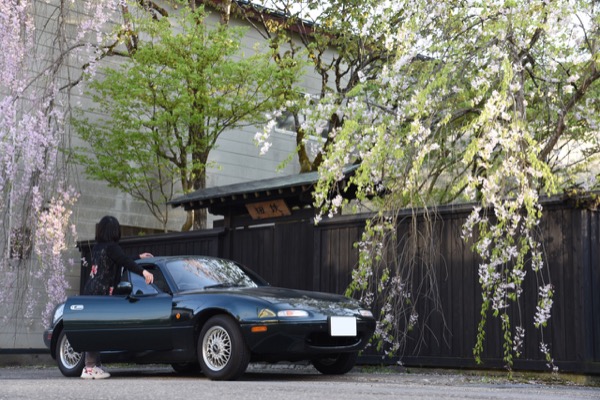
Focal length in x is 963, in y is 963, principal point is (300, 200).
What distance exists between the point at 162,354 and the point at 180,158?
8419mm

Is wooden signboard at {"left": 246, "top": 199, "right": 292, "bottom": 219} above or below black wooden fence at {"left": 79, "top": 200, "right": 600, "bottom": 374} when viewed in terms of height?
above

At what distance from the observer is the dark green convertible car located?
9289mm

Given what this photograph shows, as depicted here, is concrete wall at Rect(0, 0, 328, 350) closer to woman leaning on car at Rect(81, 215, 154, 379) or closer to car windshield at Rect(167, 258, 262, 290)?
car windshield at Rect(167, 258, 262, 290)

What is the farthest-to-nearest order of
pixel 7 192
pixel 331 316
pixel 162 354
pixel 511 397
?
pixel 7 192 < pixel 162 354 < pixel 331 316 < pixel 511 397

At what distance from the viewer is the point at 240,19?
20797 millimetres

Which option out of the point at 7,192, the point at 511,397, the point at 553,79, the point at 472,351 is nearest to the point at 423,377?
the point at 472,351

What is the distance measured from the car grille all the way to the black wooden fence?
172 centimetres

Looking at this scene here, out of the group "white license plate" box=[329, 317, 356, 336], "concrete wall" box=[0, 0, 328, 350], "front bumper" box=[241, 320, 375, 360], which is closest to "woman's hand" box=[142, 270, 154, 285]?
"front bumper" box=[241, 320, 375, 360]

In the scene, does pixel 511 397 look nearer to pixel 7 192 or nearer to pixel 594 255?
pixel 594 255

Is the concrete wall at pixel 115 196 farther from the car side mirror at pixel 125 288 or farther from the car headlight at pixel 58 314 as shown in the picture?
the car side mirror at pixel 125 288

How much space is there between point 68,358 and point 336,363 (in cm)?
310

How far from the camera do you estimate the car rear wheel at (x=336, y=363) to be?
1027 centimetres

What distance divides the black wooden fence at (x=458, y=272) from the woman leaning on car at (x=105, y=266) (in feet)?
10.2

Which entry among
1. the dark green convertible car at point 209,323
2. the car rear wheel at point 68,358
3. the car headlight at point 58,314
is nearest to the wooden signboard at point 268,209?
the dark green convertible car at point 209,323
